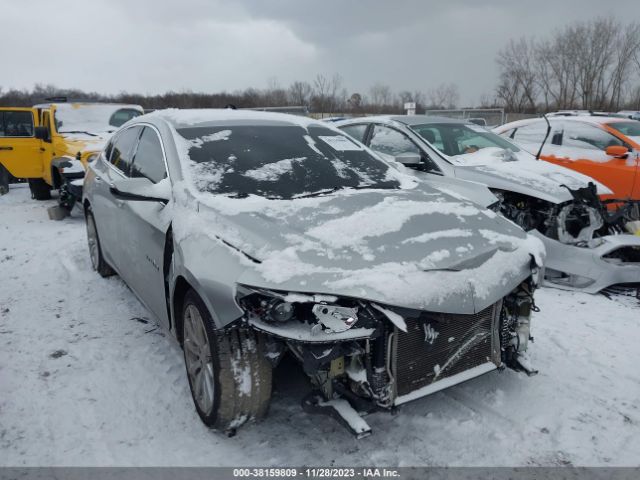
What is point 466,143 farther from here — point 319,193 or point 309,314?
point 309,314

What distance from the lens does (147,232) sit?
11.1 feet

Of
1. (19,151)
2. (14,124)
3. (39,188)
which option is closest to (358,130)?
(19,151)

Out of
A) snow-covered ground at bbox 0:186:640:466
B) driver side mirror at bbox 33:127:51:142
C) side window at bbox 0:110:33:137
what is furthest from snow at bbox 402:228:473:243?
side window at bbox 0:110:33:137

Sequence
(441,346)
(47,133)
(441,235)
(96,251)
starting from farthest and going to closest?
(47,133), (96,251), (441,235), (441,346)

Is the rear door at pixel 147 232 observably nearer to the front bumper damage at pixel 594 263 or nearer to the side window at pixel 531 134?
the front bumper damage at pixel 594 263

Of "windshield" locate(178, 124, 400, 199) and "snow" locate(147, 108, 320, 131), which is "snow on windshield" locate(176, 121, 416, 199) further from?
"snow" locate(147, 108, 320, 131)

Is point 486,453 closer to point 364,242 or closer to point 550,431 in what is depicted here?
point 550,431

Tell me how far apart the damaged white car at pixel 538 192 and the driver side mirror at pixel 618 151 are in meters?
1.41

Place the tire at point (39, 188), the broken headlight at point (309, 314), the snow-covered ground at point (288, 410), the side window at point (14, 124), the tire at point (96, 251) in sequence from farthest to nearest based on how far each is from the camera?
the tire at point (39, 188) → the side window at point (14, 124) → the tire at point (96, 251) → the snow-covered ground at point (288, 410) → the broken headlight at point (309, 314)

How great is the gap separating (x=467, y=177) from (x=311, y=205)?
3197mm

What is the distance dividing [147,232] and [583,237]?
13.6ft

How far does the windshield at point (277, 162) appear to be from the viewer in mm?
3273

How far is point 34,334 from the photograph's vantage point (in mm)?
4012

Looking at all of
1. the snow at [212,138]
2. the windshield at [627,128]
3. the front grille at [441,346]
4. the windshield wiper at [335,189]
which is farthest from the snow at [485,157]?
the front grille at [441,346]
